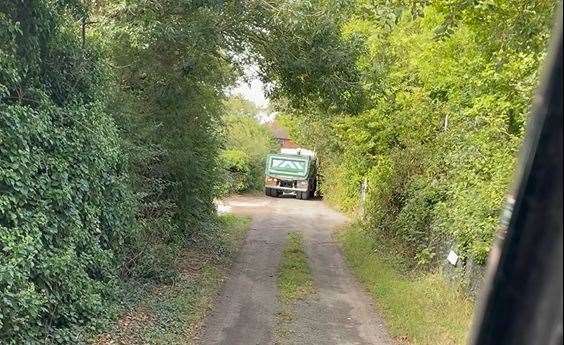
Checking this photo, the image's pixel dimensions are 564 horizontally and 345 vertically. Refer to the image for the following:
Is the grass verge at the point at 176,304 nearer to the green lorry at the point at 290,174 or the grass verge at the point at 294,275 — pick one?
the grass verge at the point at 294,275

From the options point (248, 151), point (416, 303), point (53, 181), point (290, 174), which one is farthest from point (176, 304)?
point (248, 151)

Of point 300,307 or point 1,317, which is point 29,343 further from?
point 300,307

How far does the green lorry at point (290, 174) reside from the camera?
120 feet

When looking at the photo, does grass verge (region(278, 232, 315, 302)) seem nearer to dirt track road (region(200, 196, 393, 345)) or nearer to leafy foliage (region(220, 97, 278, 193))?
dirt track road (region(200, 196, 393, 345))

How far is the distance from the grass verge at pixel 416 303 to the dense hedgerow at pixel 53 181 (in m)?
4.60

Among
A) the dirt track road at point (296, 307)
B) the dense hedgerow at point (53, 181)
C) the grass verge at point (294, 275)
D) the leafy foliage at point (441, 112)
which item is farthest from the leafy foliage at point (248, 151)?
the dense hedgerow at point (53, 181)

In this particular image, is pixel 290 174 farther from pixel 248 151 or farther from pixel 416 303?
pixel 416 303

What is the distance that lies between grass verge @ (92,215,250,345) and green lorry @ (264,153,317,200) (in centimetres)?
2270

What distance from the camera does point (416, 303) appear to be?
1019 centimetres

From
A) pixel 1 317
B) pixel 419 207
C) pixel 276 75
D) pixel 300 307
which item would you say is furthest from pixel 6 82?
pixel 419 207

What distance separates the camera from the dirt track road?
8422 mm

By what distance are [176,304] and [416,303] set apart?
14.1 ft

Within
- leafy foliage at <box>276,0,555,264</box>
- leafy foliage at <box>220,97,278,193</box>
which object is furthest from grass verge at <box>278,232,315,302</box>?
leafy foliage at <box>220,97,278,193</box>

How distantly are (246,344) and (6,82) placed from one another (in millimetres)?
4593
